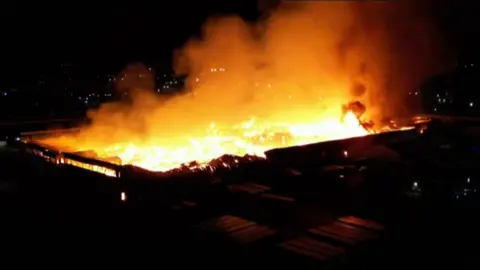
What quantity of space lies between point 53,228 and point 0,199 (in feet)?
6.80

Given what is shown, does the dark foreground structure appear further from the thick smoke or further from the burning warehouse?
the thick smoke

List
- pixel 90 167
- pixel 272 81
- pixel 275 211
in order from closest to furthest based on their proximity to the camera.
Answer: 1. pixel 275 211
2. pixel 90 167
3. pixel 272 81

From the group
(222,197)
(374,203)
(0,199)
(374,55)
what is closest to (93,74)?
(0,199)

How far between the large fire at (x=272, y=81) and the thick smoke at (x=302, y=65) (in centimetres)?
3

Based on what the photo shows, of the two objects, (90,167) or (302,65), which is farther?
(302,65)

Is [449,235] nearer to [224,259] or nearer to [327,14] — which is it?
[224,259]

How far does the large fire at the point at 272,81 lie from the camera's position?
10.7 meters

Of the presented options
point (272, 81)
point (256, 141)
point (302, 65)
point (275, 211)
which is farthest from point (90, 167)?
point (302, 65)

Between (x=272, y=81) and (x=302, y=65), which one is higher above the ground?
(x=302, y=65)

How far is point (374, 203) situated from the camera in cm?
575

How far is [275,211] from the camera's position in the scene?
18.1 feet

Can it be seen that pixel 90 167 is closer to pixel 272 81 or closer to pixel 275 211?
pixel 275 211

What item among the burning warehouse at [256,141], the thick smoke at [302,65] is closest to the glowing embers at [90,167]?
the burning warehouse at [256,141]

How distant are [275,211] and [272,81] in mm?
7635
